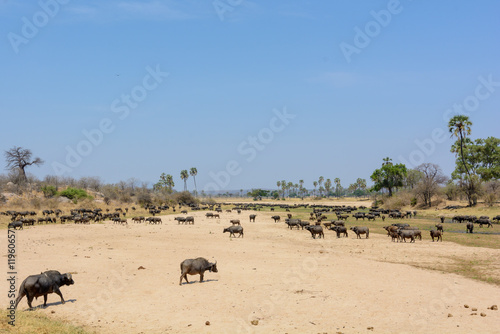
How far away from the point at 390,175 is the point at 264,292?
3919 inches

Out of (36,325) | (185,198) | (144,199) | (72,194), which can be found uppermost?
(72,194)

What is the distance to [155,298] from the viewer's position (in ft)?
48.6

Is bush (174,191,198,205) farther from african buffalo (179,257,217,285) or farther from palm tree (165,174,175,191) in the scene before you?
african buffalo (179,257,217,285)

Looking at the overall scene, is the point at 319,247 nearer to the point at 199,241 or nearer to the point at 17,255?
the point at 199,241

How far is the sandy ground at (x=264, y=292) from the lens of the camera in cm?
1219

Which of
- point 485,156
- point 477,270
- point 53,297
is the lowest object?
point 477,270

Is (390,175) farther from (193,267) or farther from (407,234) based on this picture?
(193,267)

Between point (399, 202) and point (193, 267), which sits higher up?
point (193, 267)

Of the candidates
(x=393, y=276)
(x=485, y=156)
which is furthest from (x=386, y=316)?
(x=485, y=156)

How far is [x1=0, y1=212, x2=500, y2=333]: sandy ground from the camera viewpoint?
1219cm

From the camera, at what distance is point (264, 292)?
15.8m

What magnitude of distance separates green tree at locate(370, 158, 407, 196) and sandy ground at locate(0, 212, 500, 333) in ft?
274

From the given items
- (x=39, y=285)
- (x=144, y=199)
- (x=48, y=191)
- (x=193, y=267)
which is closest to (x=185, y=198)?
(x=144, y=199)

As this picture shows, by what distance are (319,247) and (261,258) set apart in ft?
25.9
